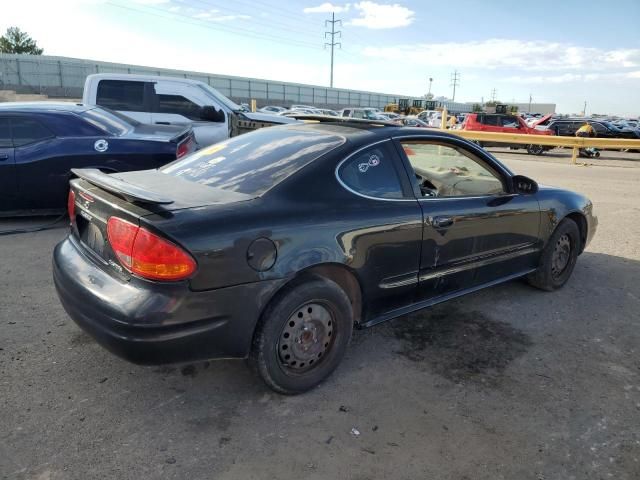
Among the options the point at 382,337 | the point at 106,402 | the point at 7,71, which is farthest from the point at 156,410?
the point at 7,71

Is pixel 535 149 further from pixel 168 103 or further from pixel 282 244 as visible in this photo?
pixel 282 244

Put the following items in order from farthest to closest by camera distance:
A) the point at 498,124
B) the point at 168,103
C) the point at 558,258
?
the point at 498,124 < the point at 168,103 < the point at 558,258

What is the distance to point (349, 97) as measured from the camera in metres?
71.8

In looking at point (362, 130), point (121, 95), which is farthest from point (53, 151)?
point (362, 130)

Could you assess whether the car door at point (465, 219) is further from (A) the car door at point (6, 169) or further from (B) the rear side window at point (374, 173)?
(A) the car door at point (6, 169)

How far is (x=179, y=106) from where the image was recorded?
9.23 metres

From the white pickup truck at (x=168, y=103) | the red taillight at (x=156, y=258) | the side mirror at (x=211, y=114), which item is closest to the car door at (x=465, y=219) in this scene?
the red taillight at (x=156, y=258)

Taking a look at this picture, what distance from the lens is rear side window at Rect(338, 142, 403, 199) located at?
9.84 feet

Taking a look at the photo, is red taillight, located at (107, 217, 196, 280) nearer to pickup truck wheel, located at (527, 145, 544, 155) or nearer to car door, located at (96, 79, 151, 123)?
car door, located at (96, 79, 151, 123)

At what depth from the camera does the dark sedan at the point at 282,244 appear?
92.6 inches

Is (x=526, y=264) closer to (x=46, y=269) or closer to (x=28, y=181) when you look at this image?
(x=46, y=269)

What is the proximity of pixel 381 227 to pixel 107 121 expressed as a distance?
4821 millimetres

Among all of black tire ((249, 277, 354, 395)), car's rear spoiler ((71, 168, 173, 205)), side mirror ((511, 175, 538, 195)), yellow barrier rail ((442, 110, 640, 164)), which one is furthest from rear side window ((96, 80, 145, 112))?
yellow barrier rail ((442, 110, 640, 164))

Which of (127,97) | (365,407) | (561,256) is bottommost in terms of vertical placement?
(365,407)
